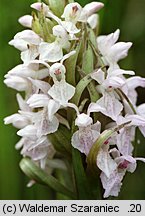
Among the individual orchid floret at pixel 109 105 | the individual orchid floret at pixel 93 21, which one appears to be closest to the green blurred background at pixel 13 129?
the individual orchid floret at pixel 93 21

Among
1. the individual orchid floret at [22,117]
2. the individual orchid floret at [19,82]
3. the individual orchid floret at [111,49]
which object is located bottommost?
the individual orchid floret at [22,117]

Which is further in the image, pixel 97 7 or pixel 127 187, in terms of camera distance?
pixel 127 187

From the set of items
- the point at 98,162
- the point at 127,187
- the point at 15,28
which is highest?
the point at 15,28

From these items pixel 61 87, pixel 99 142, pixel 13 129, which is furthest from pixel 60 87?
pixel 13 129

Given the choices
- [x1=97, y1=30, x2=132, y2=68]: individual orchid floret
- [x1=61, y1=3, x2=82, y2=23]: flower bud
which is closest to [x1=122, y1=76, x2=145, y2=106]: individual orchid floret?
[x1=97, y1=30, x2=132, y2=68]: individual orchid floret

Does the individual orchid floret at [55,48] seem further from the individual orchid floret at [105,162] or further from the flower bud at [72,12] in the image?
the individual orchid floret at [105,162]

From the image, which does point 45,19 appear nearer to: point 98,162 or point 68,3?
point 68,3

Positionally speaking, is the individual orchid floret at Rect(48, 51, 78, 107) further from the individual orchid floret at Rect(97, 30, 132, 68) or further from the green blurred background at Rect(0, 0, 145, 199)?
the green blurred background at Rect(0, 0, 145, 199)

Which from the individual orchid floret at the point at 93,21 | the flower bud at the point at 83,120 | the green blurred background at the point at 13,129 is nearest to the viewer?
the flower bud at the point at 83,120

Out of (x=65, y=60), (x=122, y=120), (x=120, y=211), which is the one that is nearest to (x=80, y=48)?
(x=65, y=60)
